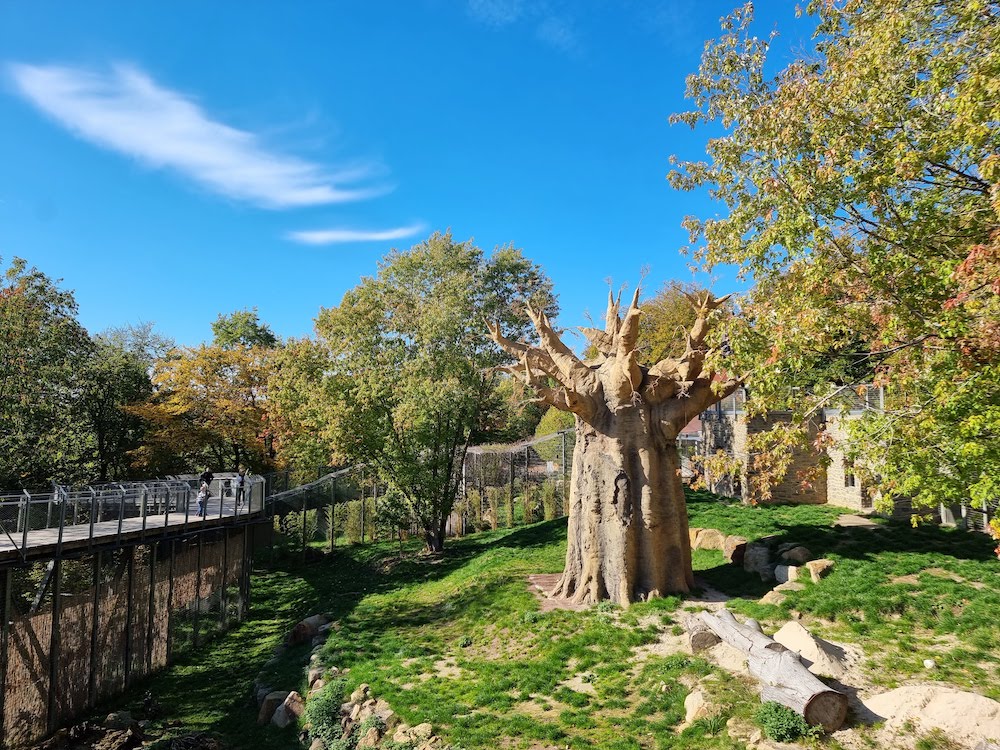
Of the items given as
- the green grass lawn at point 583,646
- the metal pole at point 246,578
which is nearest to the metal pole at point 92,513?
the green grass lawn at point 583,646

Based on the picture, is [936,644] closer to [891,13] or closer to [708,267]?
[708,267]

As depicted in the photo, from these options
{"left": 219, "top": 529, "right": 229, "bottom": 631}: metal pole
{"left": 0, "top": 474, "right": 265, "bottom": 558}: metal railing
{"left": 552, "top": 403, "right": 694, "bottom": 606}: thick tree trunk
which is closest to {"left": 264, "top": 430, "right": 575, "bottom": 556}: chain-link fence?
{"left": 219, "top": 529, "right": 229, "bottom": 631}: metal pole

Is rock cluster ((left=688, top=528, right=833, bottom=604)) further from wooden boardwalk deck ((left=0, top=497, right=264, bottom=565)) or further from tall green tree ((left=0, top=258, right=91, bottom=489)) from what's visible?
tall green tree ((left=0, top=258, right=91, bottom=489))

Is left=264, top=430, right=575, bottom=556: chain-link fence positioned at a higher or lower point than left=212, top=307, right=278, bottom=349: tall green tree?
lower

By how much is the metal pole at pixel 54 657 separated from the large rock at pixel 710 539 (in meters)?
14.7

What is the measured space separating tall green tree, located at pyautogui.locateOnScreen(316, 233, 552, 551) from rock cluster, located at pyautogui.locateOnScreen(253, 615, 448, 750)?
337 inches

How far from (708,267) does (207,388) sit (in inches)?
1012

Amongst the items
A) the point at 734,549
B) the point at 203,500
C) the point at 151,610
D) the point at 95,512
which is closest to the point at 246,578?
the point at 203,500

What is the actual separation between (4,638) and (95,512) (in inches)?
129

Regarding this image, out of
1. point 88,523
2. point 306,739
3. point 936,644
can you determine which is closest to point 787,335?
point 936,644

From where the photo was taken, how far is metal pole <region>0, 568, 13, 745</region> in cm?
1016

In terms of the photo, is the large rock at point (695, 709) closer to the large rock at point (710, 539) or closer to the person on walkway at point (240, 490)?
the large rock at point (710, 539)

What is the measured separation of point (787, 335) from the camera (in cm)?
856

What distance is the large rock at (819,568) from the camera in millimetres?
12180
